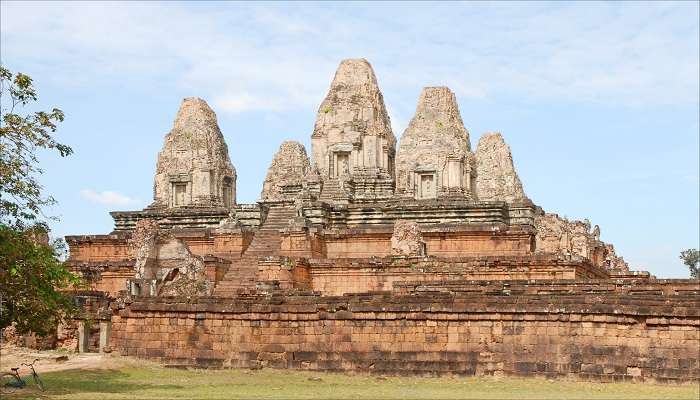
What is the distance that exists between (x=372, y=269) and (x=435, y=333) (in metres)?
13.4

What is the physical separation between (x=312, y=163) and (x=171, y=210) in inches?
255

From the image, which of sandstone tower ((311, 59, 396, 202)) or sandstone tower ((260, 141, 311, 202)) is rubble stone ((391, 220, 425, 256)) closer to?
sandstone tower ((311, 59, 396, 202))

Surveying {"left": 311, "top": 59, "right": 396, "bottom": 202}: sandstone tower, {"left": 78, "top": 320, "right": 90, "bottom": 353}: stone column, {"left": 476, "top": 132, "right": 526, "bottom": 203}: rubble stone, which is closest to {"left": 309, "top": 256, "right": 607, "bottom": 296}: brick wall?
{"left": 78, "top": 320, "right": 90, "bottom": 353}: stone column

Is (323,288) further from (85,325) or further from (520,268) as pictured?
(85,325)

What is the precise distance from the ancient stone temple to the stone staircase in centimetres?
10

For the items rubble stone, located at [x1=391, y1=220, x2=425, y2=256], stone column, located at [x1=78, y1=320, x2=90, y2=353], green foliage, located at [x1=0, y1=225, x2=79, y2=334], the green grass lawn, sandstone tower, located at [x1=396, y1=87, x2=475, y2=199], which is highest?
sandstone tower, located at [x1=396, y1=87, x2=475, y2=199]

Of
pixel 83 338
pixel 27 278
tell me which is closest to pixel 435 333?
pixel 27 278

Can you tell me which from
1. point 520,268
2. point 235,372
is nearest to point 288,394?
point 235,372

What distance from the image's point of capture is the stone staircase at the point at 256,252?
3984cm

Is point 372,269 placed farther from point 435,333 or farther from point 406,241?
point 435,333

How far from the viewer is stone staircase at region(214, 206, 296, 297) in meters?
39.8

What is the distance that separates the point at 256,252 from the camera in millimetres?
43844

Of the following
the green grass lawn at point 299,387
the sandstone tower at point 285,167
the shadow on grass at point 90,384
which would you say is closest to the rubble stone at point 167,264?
the green grass lawn at point 299,387

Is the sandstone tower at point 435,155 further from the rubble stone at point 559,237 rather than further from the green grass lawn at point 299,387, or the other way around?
the green grass lawn at point 299,387
